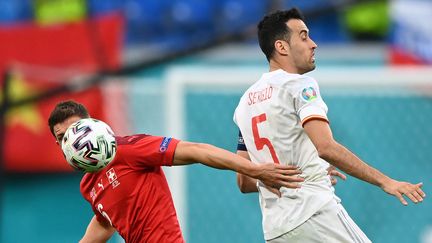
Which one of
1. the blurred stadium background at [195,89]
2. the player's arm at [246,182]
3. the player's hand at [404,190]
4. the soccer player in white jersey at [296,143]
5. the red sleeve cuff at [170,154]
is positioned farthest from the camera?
the blurred stadium background at [195,89]

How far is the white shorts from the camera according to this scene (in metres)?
5.20

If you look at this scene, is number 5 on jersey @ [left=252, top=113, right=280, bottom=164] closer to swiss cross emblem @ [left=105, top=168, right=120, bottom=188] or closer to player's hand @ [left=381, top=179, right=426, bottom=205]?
player's hand @ [left=381, top=179, right=426, bottom=205]

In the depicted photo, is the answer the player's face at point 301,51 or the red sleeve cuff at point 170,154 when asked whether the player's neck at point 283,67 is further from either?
the red sleeve cuff at point 170,154

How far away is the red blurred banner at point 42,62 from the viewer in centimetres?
1070

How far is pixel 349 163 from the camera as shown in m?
4.98

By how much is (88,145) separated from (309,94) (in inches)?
41.1

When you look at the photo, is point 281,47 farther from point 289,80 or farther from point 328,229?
point 328,229

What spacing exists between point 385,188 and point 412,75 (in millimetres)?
3039

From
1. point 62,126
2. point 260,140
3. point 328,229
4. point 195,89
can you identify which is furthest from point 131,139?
point 195,89

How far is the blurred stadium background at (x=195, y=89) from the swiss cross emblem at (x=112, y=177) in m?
2.70

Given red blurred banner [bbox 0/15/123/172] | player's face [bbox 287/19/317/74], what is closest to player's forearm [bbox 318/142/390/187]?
player's face [bbox 287/19/317/74]

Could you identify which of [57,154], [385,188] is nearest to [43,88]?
[57,154]

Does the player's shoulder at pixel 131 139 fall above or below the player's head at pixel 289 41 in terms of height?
below

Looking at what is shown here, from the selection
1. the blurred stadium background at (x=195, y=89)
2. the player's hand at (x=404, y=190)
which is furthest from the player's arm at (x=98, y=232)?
the blurred stadium background at (x=195, y=89)
